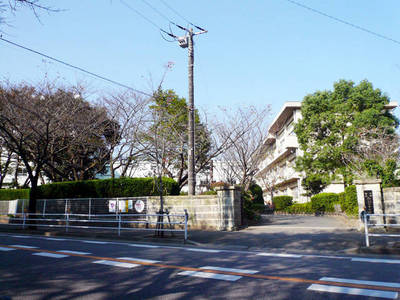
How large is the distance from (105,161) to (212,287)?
73.3ft

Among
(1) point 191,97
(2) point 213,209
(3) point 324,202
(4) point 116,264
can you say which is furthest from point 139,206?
(3) point 324,202

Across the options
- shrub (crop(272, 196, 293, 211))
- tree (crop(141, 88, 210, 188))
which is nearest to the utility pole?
tree (crop(141, 88, 210, 188))

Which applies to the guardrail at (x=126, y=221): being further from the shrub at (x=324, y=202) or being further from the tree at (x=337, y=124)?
the shrub at (x=324, y=202)

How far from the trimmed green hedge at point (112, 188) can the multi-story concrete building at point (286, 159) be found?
16.5 m

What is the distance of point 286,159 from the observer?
136ft

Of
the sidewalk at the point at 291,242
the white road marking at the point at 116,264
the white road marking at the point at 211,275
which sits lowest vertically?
the sidewalk at the point at 291,242

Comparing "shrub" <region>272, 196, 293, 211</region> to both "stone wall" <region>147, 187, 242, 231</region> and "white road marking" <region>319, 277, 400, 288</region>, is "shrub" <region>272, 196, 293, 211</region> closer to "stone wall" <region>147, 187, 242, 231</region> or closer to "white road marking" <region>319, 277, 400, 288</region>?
"stone wall" <region>147, 187, 242, 231</region>

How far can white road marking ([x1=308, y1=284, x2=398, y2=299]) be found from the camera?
4.18 metres

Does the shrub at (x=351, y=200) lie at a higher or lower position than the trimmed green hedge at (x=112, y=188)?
lower

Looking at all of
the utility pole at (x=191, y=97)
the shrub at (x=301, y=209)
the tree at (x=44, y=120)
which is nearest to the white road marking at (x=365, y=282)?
the utility pole at (x=191, y=97)

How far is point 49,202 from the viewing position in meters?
19.9

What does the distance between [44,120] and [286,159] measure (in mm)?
30965

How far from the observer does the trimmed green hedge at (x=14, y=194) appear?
2464 cm

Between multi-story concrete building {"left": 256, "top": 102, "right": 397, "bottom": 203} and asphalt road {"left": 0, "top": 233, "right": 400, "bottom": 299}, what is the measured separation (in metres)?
25.0
